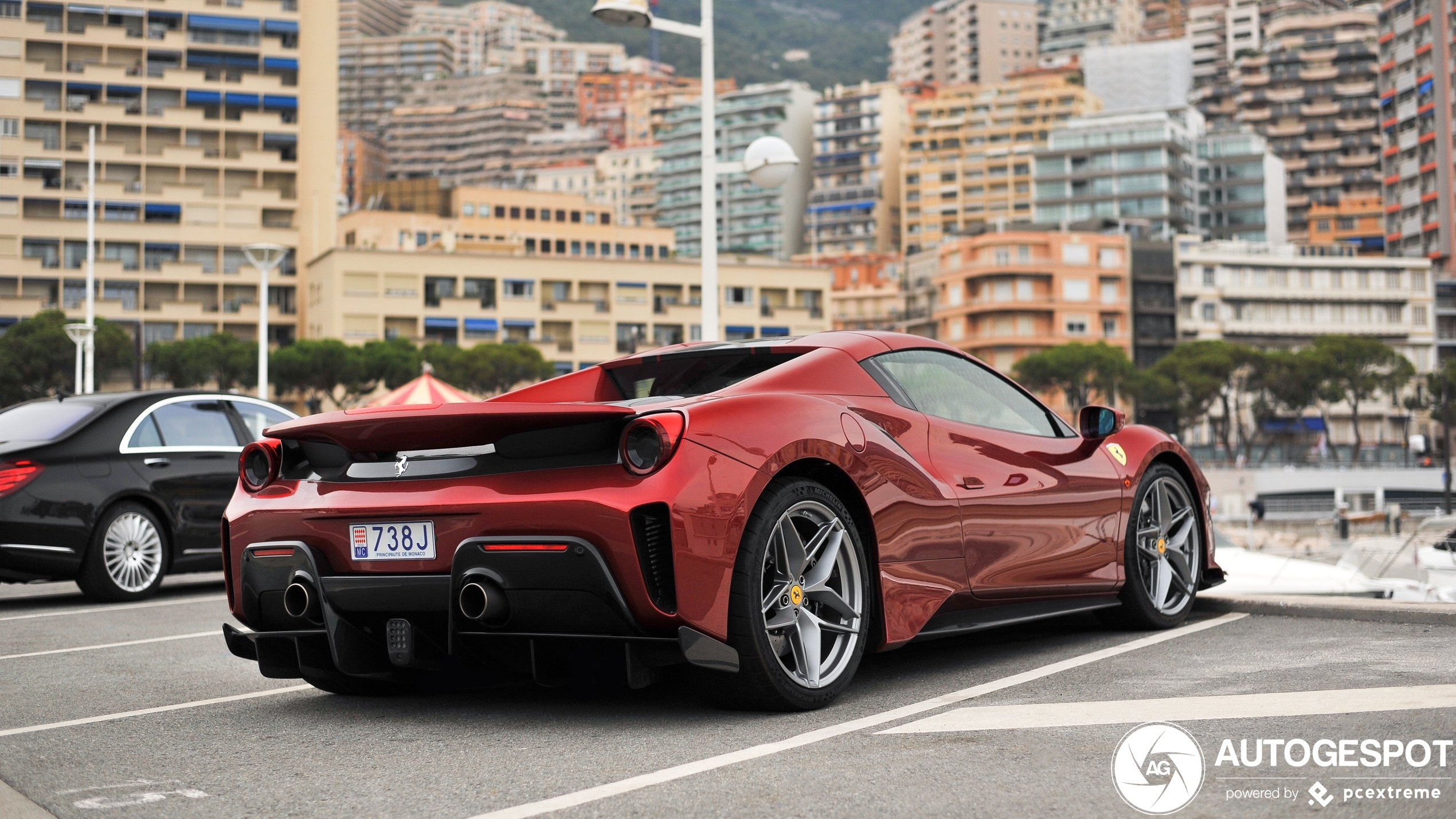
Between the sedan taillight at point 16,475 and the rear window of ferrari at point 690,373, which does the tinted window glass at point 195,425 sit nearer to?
the sedan taillight at point 16,475

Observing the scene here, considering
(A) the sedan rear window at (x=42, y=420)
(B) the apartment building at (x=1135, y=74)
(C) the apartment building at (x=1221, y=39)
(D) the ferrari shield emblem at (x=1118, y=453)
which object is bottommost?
(D) the ferrari shield emblem at (x=1118, y=453)

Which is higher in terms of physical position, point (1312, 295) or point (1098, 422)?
point (1312, 295)

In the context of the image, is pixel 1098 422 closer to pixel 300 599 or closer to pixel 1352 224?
pixel 300 599

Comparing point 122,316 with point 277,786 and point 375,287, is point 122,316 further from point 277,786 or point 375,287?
point 277,786

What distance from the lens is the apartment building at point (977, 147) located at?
498 ft

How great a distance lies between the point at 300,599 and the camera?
435cm

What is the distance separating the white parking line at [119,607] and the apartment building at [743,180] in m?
154

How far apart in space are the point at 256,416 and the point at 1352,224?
155622mm

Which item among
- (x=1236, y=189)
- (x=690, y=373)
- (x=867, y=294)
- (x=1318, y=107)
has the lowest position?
(x=690, y=373)

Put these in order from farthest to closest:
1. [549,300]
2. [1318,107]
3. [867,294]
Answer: [1318,107]
[867,294]
[549,300]

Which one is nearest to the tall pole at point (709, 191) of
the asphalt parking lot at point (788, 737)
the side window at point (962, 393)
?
the side window at point (962, 393)

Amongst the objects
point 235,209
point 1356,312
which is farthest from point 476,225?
point 1356,312

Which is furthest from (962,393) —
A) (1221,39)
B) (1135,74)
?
(1221,39)

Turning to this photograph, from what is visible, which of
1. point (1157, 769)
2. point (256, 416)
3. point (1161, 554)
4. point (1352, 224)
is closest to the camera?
point (1157, 769)
